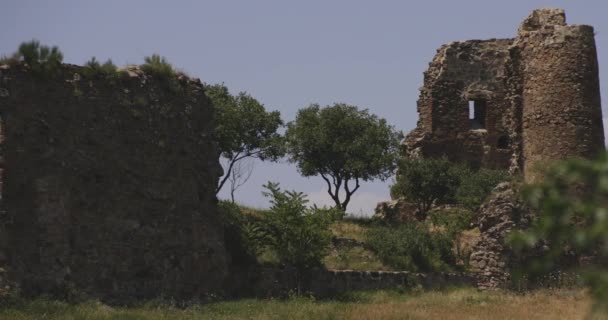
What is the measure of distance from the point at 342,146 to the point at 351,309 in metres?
24.9

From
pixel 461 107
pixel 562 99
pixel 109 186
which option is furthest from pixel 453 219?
pixel 109 186

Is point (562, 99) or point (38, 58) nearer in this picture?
point (38, 58)

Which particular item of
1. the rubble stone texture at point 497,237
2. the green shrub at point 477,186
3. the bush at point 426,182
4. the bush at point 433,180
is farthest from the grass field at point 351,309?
the bush at point 426,182

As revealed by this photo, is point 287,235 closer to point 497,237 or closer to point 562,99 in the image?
point 497,237

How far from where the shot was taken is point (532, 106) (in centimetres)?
3675

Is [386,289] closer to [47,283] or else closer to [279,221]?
[279,221]

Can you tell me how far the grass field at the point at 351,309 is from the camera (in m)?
20.5

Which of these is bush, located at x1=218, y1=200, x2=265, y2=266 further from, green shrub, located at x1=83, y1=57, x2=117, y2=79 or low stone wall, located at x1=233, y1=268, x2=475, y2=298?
green shrub, located at x1=83, y1=57, x2=117, y2=79

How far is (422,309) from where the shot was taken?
2352 cm

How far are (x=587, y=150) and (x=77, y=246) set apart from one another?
19.6m

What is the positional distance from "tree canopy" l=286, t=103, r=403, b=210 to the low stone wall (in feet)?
54.2

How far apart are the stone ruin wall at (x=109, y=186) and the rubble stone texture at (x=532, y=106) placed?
40.9 ft

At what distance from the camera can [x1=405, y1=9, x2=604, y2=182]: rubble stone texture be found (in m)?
35.8

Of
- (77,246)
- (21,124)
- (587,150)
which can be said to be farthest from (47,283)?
(587,150)
